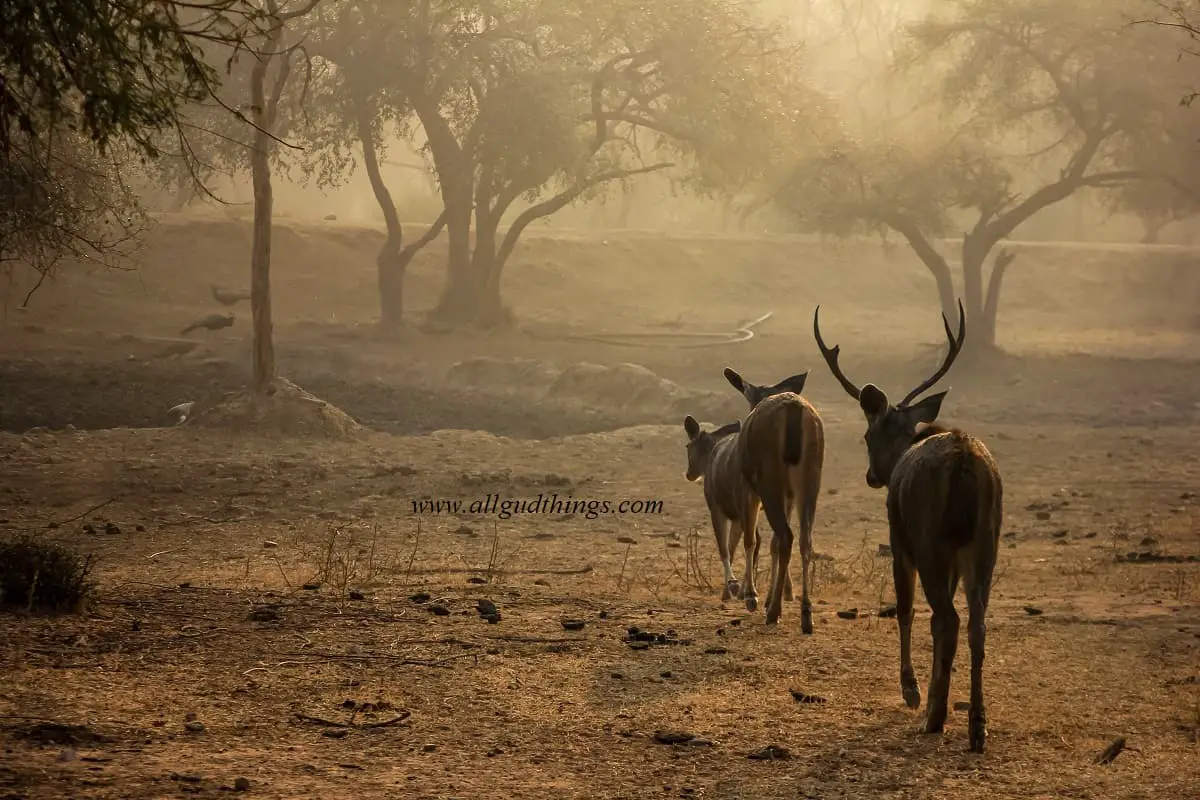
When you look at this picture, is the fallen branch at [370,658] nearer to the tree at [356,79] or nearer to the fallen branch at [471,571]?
the fallen branch at [471,571]

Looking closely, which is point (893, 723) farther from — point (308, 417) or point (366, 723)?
point (308, 417)

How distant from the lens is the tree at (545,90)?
30.8 meters

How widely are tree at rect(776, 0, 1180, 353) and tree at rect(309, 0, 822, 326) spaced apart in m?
1.98

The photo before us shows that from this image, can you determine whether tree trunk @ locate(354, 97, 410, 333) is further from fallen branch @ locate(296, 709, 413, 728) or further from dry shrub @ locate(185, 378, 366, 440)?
fallen branch @ locate(296, 709, 413, 728)

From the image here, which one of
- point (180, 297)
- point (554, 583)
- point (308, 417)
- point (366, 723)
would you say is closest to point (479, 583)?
point (554, 583)

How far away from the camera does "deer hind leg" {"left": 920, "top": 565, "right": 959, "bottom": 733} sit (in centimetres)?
676

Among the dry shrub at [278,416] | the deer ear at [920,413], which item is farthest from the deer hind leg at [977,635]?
the dry shrub at [278,416]

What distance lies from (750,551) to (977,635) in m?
3.84

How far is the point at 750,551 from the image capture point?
→ 33.9 ft

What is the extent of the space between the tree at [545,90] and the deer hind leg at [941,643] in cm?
2531

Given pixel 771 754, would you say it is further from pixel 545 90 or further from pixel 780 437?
pixel 545 90

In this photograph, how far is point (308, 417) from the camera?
1928 cm

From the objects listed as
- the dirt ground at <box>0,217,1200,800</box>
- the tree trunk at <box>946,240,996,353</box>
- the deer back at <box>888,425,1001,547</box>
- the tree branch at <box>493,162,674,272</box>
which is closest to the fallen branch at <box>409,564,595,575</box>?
the dirt ground at <box>0,217,1200,800</box>

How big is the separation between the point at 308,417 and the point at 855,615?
11346 mm
